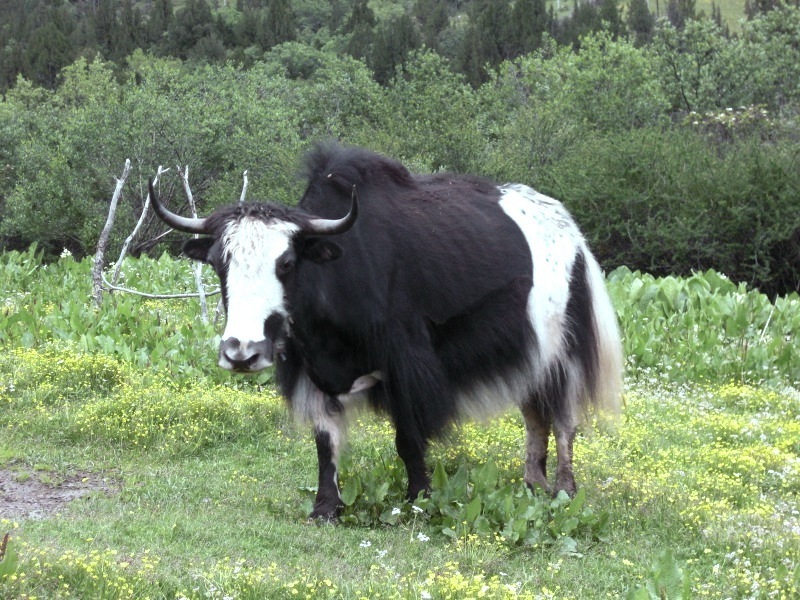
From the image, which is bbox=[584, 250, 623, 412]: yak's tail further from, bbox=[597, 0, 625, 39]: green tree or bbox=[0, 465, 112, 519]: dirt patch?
bbox=[597, 0, 625, 39]: green tree

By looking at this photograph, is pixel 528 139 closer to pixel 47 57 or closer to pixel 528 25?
pixel 47 57

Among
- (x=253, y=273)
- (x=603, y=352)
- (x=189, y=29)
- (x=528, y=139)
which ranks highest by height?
(x=189, y=29)

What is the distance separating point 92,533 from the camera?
523 cm

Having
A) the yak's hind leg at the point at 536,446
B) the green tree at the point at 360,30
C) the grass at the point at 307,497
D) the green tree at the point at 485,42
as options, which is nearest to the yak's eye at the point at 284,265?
the grass at the point at 307,497

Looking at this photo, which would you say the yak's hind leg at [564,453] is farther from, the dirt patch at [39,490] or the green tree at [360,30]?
the green tree at [360,30]

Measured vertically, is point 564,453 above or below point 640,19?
below

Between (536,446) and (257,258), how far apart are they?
2.41 metres

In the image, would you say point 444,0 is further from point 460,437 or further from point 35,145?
point 460,437

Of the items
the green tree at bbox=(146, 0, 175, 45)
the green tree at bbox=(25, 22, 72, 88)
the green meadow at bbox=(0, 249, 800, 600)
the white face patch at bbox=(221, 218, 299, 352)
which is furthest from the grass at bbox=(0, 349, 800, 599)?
the green tree at bbox=(146, 0, 175, 45)

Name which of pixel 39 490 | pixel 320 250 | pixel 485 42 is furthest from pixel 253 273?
pixel 485 42

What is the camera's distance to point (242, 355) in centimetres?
492

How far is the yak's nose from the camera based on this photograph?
4922 mm

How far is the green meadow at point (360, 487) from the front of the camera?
4.55 m

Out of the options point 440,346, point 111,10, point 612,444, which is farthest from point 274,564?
point 111,10
